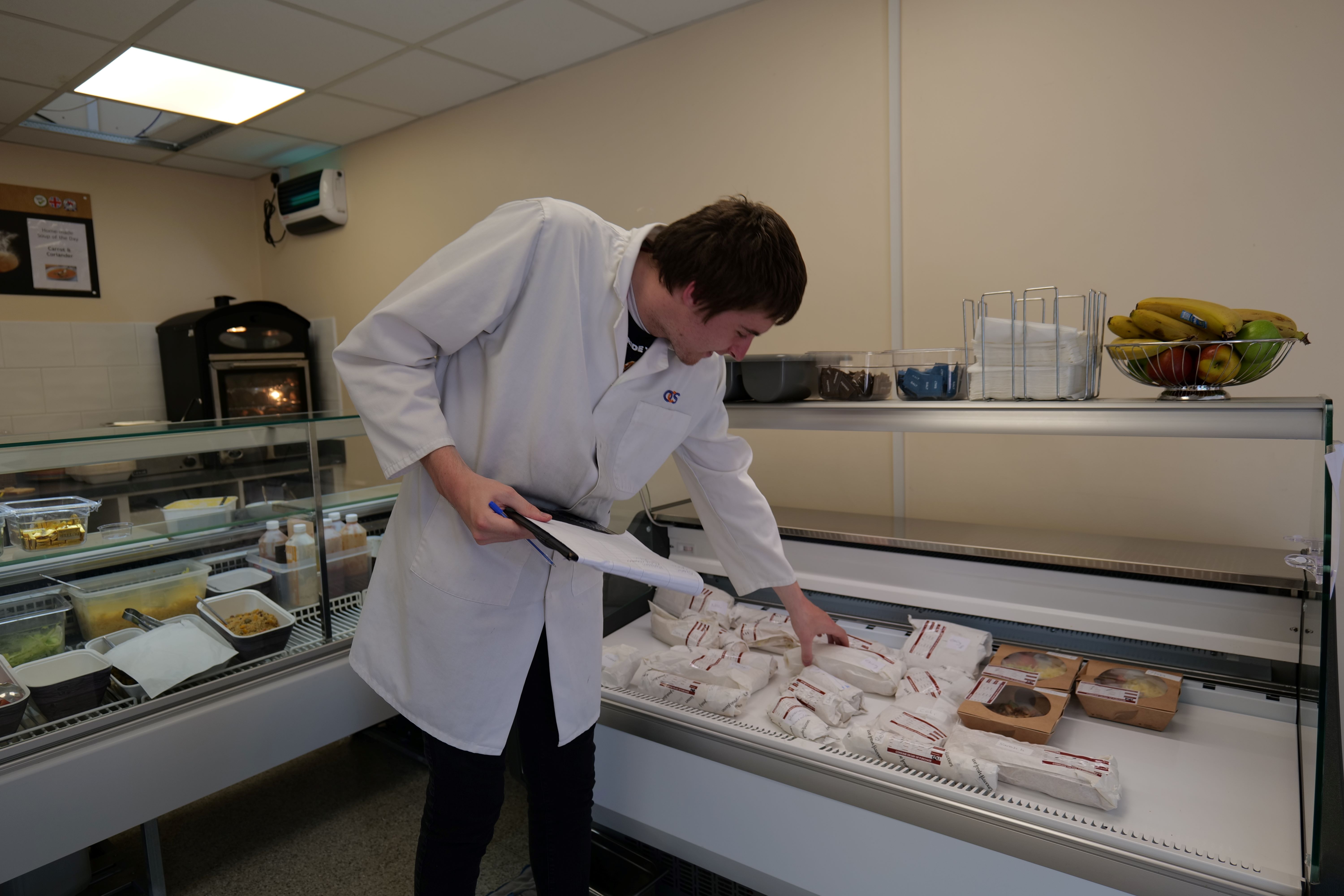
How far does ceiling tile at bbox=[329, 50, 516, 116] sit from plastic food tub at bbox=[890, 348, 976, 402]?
257 cm

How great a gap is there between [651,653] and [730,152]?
2.00m

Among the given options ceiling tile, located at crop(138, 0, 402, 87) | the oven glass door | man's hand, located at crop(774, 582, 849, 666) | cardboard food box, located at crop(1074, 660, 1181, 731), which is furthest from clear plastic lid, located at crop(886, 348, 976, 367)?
the oven glass door

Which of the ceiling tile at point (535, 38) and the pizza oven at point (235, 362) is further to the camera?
the pizza oven at point (235, 362)

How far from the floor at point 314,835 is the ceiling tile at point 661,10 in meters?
2.57

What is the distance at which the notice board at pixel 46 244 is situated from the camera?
13.4 feet

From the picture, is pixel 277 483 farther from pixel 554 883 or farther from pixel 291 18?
pixel 291 18

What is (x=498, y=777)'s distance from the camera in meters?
1.47

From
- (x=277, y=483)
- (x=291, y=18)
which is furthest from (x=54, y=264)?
(x=277, y=483)

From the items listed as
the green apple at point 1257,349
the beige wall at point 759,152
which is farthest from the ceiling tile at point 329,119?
the green apple at point 1257,349

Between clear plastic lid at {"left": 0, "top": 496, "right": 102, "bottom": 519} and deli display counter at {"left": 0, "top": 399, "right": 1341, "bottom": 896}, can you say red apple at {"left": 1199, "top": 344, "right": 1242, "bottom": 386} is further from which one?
clear plastic lid at {"left": 0, "top": 496, "right": 102, "bottom": 519}

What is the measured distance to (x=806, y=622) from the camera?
1.69 meters

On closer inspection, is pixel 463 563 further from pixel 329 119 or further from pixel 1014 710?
pixel 329 119

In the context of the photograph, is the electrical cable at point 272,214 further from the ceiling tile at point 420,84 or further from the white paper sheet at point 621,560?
the white paper sheet at point 621,560

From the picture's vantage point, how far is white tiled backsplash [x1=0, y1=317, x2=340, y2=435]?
13.5 feet
